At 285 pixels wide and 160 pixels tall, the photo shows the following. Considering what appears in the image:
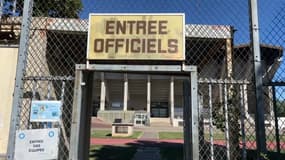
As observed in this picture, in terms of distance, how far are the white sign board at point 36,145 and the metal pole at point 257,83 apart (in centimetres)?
258

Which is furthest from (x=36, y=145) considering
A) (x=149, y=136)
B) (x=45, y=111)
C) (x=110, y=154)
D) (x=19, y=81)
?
(x=149, y=136)

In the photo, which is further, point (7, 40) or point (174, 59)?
point (7, 40)

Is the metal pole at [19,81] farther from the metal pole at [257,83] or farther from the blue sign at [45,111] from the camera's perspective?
the metal pole at [257,83]

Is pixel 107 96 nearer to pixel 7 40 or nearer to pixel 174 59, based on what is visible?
pixel 7 40

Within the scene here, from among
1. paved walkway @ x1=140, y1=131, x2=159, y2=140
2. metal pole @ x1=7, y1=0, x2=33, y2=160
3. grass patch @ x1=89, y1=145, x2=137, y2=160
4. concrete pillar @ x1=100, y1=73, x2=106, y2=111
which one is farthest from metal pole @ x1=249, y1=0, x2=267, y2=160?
concrete pillar @ x1=100, y1=73, x2=106, y2=111

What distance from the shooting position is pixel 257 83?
3.66 metres

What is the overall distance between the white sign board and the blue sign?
0.15 m

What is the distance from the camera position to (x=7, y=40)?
6.71 m

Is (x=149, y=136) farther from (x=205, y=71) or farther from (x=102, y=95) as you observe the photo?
(x=102, y=95)

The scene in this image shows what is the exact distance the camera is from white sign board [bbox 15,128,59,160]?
3.60 meters

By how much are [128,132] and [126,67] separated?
1993 centimetres

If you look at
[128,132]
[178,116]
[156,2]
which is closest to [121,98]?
[178,116]

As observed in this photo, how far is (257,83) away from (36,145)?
2.92m

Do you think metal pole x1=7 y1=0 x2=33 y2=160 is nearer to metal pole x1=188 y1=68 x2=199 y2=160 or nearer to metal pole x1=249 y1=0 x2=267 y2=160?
metal pole x1=188 y1=68 x2=199 y2=160
